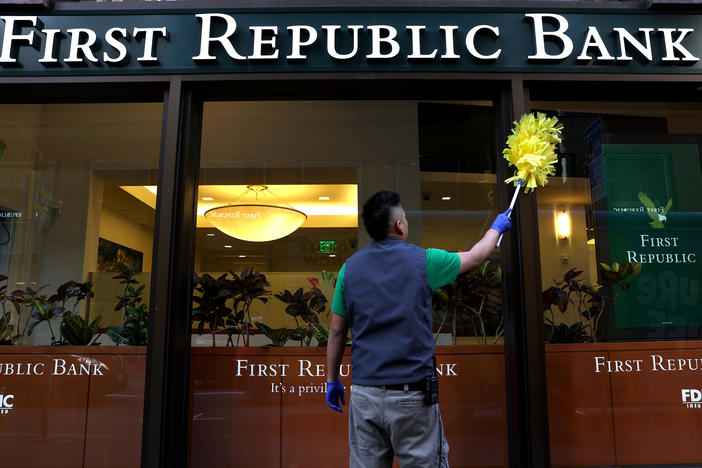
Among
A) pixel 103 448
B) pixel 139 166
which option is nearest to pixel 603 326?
pixel 103 448

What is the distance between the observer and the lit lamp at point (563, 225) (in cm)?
417

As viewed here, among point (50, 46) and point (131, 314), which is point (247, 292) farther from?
point (50, 46)

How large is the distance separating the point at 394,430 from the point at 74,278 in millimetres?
3570

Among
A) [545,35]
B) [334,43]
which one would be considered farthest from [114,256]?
[545,35]

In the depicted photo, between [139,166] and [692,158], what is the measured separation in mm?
4818

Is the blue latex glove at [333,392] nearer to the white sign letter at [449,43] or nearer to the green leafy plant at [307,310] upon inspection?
the green leafy plant at [307,310]

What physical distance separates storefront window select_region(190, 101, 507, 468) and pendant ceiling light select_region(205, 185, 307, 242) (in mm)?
16

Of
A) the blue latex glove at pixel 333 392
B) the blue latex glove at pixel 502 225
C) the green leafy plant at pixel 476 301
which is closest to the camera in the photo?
the blue latex glove at pixel 333 392

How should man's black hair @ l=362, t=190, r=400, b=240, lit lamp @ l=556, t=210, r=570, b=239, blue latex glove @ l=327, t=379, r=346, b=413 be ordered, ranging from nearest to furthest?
man's black hair @ l=362, t=190, r=400, b=240 < blue latex glove @ l=327, t=379, r=346, b=413 < lit lamp @ l=556, t=210, r=570, b=239

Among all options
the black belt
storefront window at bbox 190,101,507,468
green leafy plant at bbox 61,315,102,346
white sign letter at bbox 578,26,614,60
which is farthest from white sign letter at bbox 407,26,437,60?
green leafy plant at bbox 61,315,102,346

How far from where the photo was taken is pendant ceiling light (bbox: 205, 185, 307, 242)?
5.54 metres

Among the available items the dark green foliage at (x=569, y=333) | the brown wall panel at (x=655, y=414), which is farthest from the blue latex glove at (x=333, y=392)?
the brown wall panel at (x=655, y=414)

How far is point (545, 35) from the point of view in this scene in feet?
11.5

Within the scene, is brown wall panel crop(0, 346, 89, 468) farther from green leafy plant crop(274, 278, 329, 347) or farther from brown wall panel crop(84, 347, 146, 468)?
green leafy plant crop(274, 278, 329, 347)
